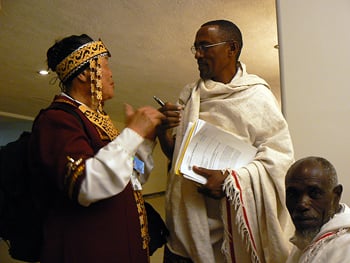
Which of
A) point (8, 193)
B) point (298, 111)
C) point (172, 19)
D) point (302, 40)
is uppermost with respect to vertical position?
point (172, 19)

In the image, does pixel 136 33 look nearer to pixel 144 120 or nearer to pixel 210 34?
pixel 210 34

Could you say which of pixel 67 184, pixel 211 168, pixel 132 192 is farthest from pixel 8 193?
pixel 211 168

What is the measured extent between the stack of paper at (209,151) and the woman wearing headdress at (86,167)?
123 mm

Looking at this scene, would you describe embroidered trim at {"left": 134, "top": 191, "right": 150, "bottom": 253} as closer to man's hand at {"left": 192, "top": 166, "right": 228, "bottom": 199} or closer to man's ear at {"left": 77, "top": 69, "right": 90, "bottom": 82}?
man's hand at {"left": 192, "top": 166, "right": 228, "bottom": 199}

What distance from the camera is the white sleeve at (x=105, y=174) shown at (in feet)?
3.50

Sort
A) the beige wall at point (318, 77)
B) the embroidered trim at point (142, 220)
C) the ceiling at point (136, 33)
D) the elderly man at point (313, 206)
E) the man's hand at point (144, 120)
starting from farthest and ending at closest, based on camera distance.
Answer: the ceiling at point (136, 33) < the beige wall at point (318, 77) < the embroidered trim at point (142, 220) < the man's hand at point (144, 120) < the elderly man at point (313, 206)

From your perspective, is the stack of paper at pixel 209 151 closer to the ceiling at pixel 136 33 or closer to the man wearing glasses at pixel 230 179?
the man wearing glasses at pixel 230 179

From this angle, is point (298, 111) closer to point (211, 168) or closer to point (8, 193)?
point (211, 168)

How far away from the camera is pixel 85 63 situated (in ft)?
4.39

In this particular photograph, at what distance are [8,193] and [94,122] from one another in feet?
1.12

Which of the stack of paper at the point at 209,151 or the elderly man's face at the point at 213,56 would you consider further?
the elderly man's face at the point at 213,56

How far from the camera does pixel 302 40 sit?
1545mm

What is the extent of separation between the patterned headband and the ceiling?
46cm

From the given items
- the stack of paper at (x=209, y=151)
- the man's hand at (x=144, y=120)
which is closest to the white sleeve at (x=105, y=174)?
the man's hand at (x=144, y=120)
